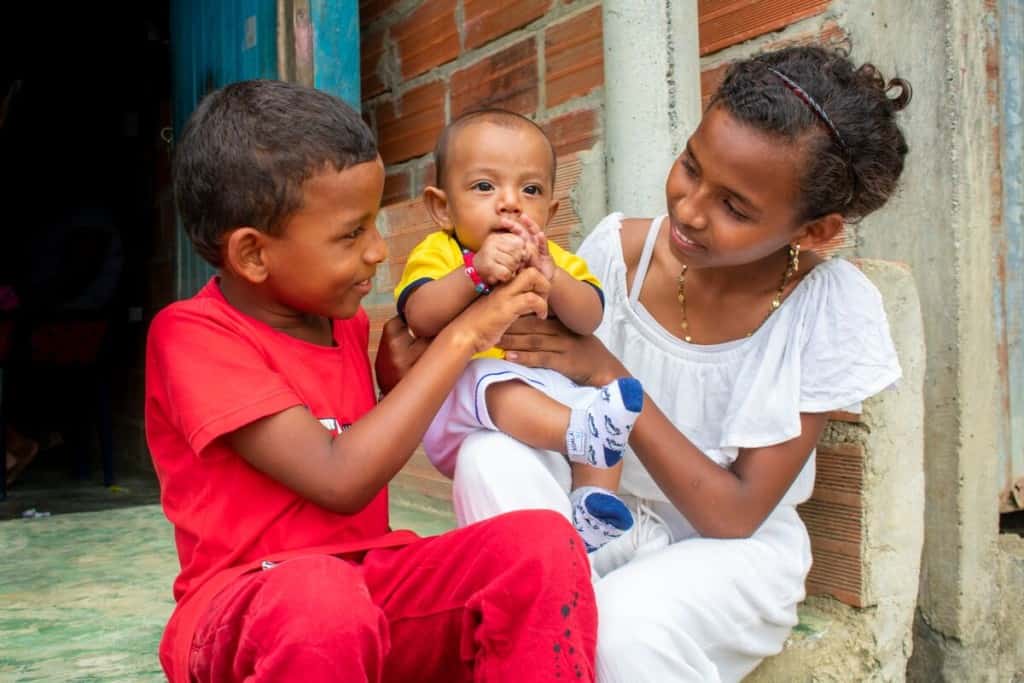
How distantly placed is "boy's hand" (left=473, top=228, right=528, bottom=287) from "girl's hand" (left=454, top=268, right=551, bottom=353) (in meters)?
0.02

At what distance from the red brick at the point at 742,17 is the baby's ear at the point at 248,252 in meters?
1.44

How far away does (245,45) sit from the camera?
3.70m

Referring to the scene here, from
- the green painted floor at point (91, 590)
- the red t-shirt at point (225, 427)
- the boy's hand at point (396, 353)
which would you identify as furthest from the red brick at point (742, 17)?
the green painted floor at point (91, 590)

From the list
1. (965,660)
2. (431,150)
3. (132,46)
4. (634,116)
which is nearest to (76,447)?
(132,46)

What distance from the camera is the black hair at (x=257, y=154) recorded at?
1.50m

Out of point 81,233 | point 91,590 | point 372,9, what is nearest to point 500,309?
point 91,590

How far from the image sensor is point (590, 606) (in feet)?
4.27

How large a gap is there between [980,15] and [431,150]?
6.28 ft

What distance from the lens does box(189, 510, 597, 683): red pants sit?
3.94 feet

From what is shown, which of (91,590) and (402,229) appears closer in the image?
(91,590)

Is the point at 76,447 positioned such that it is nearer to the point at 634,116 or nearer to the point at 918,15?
the point at 634,116

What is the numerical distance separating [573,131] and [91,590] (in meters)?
1.78

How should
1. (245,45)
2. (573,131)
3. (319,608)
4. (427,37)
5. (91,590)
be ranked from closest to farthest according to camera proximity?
1. (319,608)
2. (91,590)
3. (573,131)
4. (427,37)
5. (245,45)

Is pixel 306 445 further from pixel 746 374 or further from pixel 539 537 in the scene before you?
pixel 746 374
